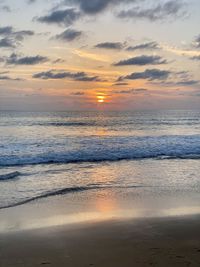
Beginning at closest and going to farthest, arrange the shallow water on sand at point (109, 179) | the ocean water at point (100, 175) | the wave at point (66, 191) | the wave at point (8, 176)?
1. the wave at point (66, 191)
2. the shallow water on sand at point (109, 179)
3. the ocean water at point (100, 175)
4. the wave at point (8, 176)

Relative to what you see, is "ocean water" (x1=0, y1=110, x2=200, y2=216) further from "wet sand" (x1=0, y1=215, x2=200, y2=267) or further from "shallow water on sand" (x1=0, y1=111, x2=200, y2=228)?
"wet sand" (x1=0, y1=215, x2=200, y2=267)

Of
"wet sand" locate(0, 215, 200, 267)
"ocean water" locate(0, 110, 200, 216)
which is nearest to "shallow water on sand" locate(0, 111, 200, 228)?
"ocean water" locate(0, 110, 200, 216)

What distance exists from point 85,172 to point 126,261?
10409mm

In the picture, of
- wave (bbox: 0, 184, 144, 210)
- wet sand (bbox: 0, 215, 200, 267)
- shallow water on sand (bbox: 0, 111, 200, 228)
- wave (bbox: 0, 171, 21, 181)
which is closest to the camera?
wet sand (bbox: 0, 215, 200, 267)

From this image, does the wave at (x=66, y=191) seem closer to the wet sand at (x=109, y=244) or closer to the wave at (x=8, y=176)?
the wet sand at (x=109, y=244)

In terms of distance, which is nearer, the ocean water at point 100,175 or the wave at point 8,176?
the ocean water at point 100,175

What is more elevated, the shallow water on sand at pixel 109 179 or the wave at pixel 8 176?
the wave at pixel 8 176

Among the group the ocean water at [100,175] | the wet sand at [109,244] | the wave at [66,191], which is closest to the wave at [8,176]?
the ocean water at [100,175]

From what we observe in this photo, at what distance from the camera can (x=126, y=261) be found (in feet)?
20.8

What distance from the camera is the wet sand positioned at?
6.35 metres

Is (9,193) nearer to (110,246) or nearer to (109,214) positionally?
(109,214)

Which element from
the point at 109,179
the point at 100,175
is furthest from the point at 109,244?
the point at 100,175

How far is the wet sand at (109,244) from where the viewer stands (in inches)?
250

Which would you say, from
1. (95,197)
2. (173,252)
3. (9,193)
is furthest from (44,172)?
(173,252)
